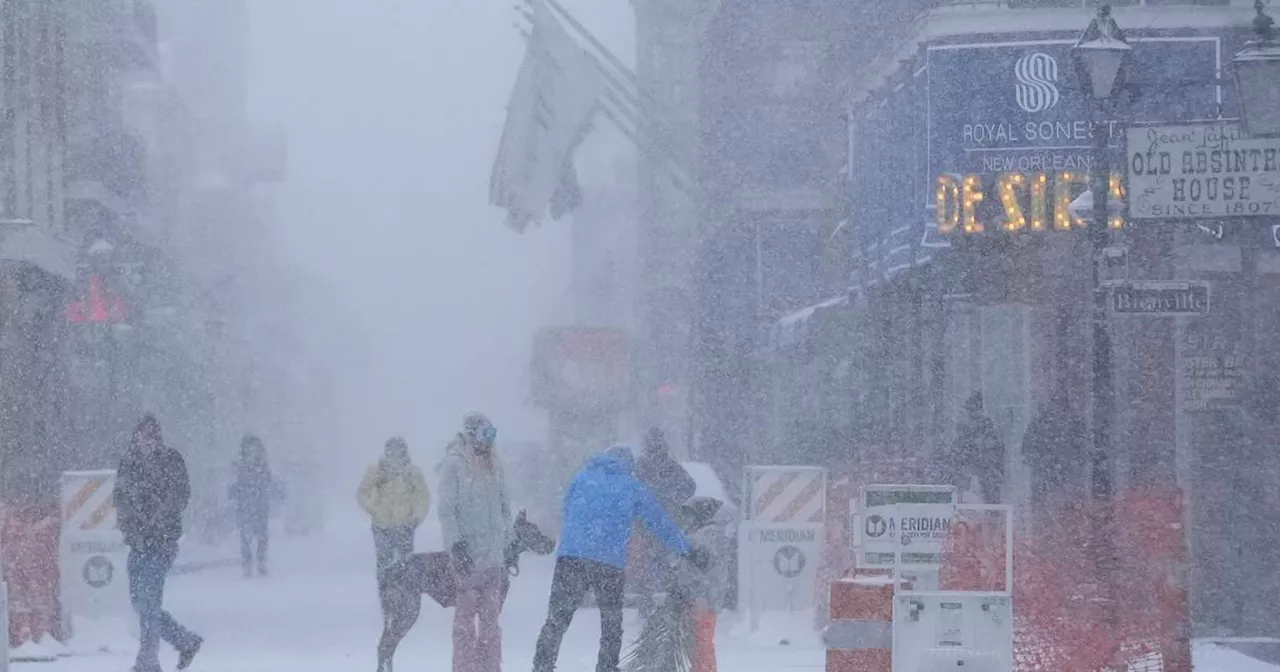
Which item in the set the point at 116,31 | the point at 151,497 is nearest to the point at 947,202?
the point at 151,497

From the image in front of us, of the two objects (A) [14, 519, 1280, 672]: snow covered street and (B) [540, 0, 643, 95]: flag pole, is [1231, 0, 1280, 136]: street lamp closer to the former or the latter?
(A) [14, 519, 1280, 672]: snow covered street

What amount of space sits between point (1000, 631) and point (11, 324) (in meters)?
11.6

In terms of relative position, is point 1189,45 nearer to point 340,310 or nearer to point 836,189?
point 836,189

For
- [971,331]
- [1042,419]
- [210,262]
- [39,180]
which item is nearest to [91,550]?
[39,180]

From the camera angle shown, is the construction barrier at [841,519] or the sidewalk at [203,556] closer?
the construction barrier at [841,519]

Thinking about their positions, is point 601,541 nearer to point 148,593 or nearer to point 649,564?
point 148,593

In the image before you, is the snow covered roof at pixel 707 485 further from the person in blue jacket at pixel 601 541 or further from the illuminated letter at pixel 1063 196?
the person in blue jacket at pixel 601 541

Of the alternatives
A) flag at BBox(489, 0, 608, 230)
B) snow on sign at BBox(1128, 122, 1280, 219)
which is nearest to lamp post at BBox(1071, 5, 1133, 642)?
snow on sign at BBox(1128, 122, 1280, 219)

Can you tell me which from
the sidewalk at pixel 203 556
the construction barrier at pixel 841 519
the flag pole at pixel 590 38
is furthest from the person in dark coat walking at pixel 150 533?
the flag pole at pixel 590 38

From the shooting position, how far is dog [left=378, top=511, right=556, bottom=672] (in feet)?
43.5

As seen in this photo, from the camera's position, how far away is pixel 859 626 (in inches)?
445

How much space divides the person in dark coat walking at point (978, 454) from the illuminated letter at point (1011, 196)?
2.63 m

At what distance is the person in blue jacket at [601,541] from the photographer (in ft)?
39.9

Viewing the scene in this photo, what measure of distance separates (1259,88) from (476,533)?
5.68m
